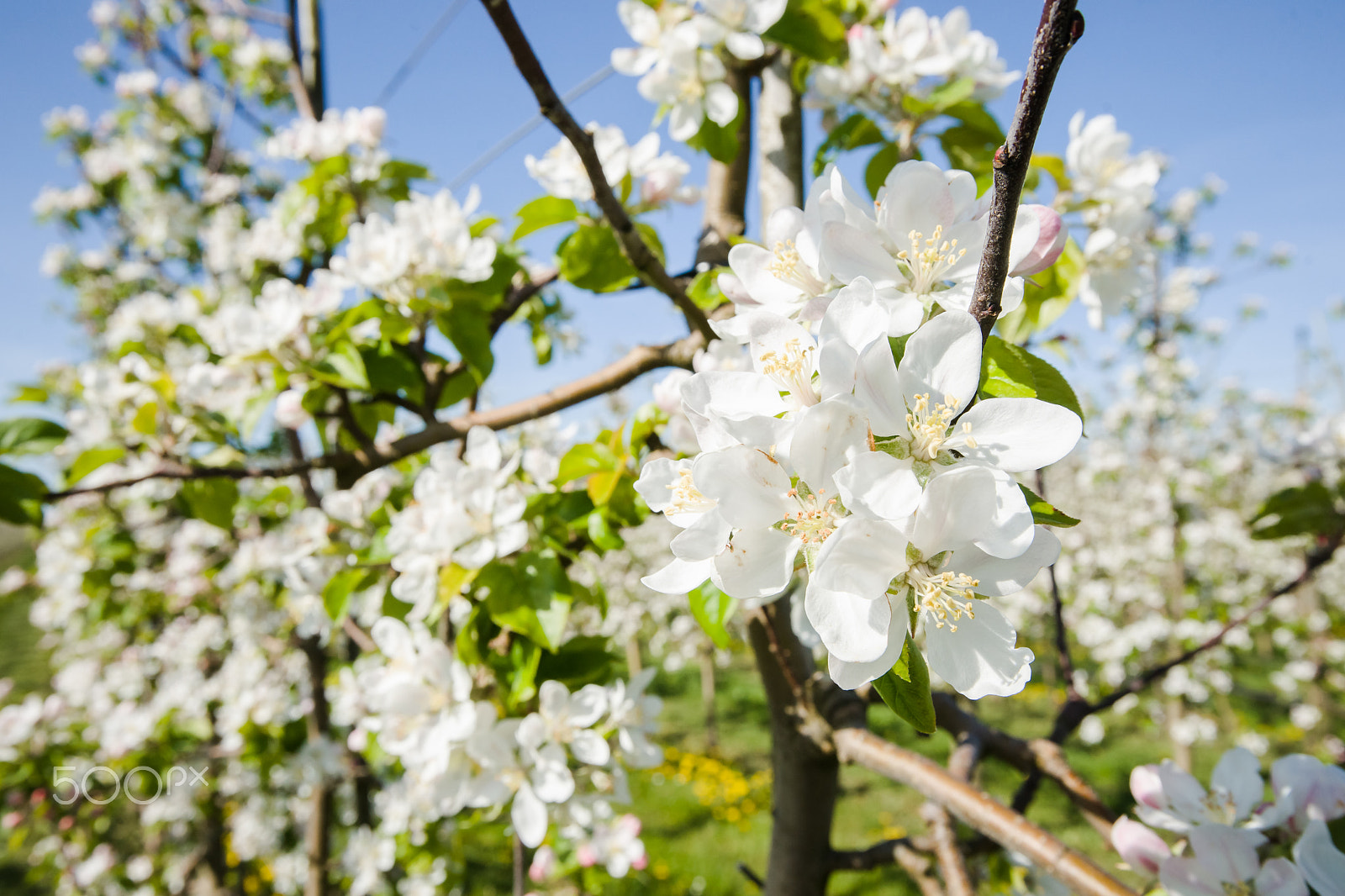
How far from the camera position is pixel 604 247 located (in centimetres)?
126

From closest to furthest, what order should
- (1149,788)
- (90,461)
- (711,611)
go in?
(711,611)
(1149,788)
(90,461)

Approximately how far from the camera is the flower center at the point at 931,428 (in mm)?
525

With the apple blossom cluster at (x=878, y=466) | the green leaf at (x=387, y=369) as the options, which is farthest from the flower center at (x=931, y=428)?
the green leaf at (x=387, y=369)

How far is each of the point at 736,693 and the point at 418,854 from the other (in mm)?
6463

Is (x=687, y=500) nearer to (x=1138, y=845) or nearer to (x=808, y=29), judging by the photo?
(x=1138, y=845)

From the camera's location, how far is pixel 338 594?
138 centimetres

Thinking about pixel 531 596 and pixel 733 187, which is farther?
pixel 733 187

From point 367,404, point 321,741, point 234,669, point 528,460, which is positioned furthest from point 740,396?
point 234,669

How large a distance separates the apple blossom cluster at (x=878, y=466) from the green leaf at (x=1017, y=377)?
44 mm

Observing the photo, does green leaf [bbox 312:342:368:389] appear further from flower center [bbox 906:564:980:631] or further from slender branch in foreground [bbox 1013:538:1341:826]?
slender branch in foreground [bbox 1013:538:1341:826]

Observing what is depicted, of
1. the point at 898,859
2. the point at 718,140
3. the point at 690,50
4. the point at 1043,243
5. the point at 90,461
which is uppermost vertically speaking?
the point at 690,50

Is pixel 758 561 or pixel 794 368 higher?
pixel 794 368

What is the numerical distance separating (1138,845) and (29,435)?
2.17m

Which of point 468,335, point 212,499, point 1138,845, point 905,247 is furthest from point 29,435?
point 1138,845
